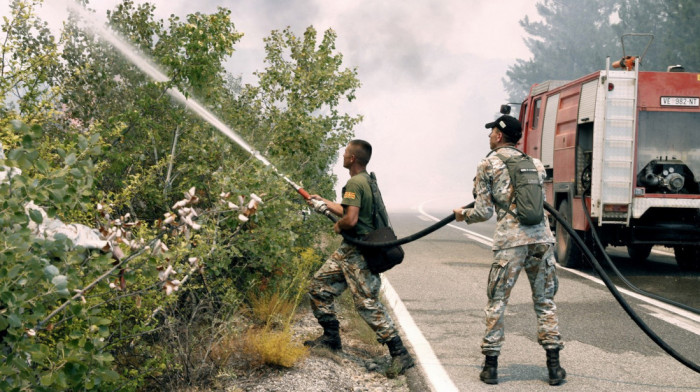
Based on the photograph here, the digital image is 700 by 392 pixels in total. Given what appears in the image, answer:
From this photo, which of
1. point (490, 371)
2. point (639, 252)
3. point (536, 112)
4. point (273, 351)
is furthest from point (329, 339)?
point (536, 112)

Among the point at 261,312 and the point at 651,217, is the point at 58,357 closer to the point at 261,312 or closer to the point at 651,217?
the point at 261,312

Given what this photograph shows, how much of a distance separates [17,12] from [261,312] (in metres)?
3.10

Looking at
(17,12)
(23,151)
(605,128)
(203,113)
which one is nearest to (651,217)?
(605,128)

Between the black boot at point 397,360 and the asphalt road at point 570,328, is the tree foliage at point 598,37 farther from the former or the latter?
the black boot at point 397,360

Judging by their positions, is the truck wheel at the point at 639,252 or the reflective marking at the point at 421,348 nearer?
the reflective marking at the point at 421,348

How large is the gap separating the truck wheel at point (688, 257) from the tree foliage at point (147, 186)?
6.11 meters

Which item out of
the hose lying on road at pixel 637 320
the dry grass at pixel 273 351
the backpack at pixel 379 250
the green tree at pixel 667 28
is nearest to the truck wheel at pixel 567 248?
the hose lying on road at pixel 637 320

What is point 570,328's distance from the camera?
7.16m

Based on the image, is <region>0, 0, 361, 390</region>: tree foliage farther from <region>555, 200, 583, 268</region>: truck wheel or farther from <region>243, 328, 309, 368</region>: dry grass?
<region>555, 200, 583, 268</region>: truck wheel

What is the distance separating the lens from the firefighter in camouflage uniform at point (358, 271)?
17.3ft

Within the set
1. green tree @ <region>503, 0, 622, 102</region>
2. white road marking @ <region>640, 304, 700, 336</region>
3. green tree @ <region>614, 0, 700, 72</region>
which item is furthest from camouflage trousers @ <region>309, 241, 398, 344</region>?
green tree @ <region>503, 0, 622, 102</region>

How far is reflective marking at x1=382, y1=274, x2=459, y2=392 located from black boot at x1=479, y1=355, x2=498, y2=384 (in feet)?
0.81

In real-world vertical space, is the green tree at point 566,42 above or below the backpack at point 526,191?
above

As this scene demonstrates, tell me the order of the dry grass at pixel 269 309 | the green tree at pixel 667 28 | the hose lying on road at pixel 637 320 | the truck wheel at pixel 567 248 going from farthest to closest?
the green tree at pixel 667 28, the truck wheel at pixel 567 248, the dry grass at pixel 269 309, the hose lying on road at pixel 637 320
